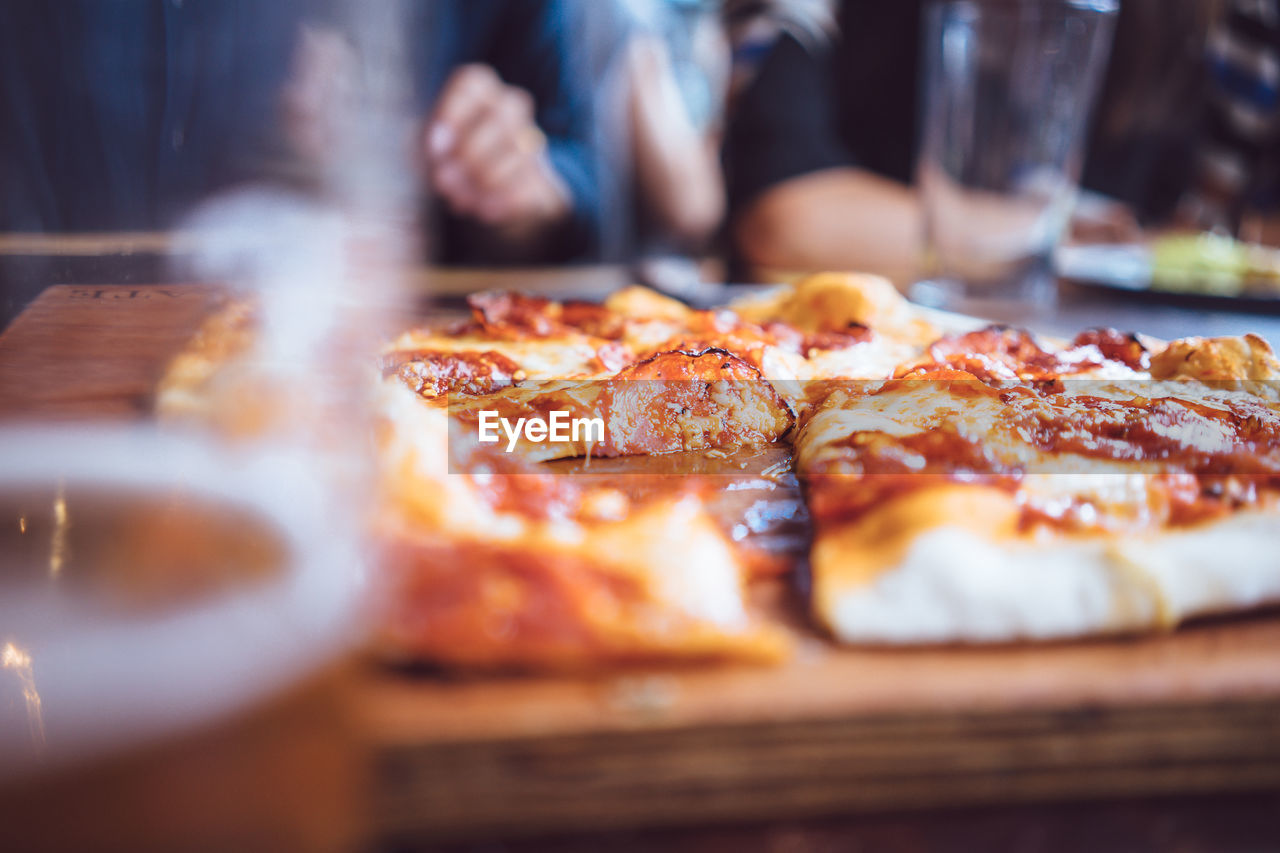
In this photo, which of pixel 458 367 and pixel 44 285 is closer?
pixel 44 285

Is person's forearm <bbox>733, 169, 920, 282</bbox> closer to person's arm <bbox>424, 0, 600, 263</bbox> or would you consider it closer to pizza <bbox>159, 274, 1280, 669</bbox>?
person's arm <bbox>424, 0, 600, 263</bbox>

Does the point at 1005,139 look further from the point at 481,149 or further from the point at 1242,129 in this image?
the point at 1242,129

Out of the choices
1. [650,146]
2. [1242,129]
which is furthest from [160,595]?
[1242,129]

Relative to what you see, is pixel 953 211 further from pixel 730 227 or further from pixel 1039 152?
pixel 730 227

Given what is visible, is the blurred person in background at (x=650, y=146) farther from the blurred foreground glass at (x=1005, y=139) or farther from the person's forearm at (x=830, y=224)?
the blurred foreground glass at (x=1005, y=139)

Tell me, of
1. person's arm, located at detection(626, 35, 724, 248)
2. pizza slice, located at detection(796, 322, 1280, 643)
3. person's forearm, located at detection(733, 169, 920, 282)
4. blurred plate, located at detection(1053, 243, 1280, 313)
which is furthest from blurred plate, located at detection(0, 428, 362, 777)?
person's arm, located at detection(626, 35, 724, 248)

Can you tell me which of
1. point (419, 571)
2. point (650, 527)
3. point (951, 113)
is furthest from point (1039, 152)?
point (419, 571)
